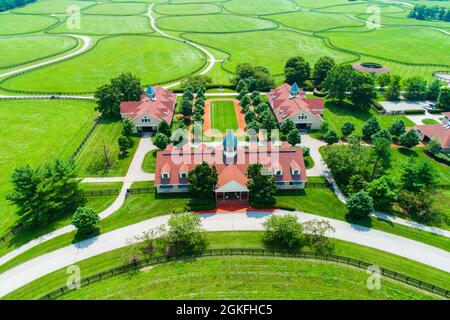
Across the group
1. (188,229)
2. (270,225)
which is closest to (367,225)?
(270,225)

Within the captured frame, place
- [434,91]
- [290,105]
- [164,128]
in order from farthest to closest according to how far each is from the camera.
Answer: [434,91], [290,105], [164,128]

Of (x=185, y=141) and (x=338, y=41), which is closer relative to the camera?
(x=185, y=141)

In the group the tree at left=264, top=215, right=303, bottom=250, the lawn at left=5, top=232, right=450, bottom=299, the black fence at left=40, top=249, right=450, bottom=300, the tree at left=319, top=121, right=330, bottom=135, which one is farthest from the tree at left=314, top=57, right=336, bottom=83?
the black fence at left=40, top=249, right=450, bottom=300

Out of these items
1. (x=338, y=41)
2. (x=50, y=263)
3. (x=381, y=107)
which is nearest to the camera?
(x=50, y=263)

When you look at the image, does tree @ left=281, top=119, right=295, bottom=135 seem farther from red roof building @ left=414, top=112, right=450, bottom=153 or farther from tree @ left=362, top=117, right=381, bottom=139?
red roof building @ left=414, top=112, right=450, bottom=153

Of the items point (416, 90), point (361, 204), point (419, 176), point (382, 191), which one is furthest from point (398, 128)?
point (361, 204)

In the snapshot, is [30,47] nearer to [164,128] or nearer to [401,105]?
[164,128]
